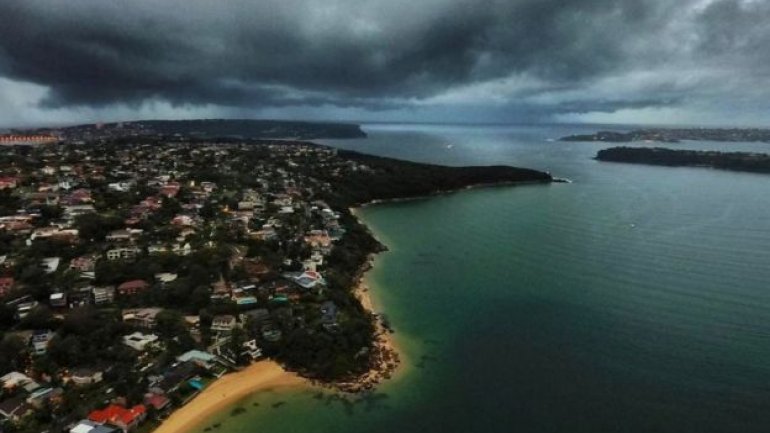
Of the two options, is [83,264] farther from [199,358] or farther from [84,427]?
[84,427]

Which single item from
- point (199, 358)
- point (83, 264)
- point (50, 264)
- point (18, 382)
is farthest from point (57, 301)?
point (199, 358)

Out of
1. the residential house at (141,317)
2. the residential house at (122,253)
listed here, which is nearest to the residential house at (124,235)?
the residential house at (122,253)

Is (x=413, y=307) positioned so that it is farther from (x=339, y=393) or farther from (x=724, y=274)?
(x=724, y=274)

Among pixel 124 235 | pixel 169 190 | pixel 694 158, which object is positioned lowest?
pixel 124 235

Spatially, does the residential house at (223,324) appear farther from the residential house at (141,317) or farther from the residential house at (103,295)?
the residential house at (103,295)

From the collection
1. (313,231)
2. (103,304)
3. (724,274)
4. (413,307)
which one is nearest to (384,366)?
(413,307)

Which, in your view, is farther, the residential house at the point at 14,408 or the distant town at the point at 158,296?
the distant town at the point at 158,296
